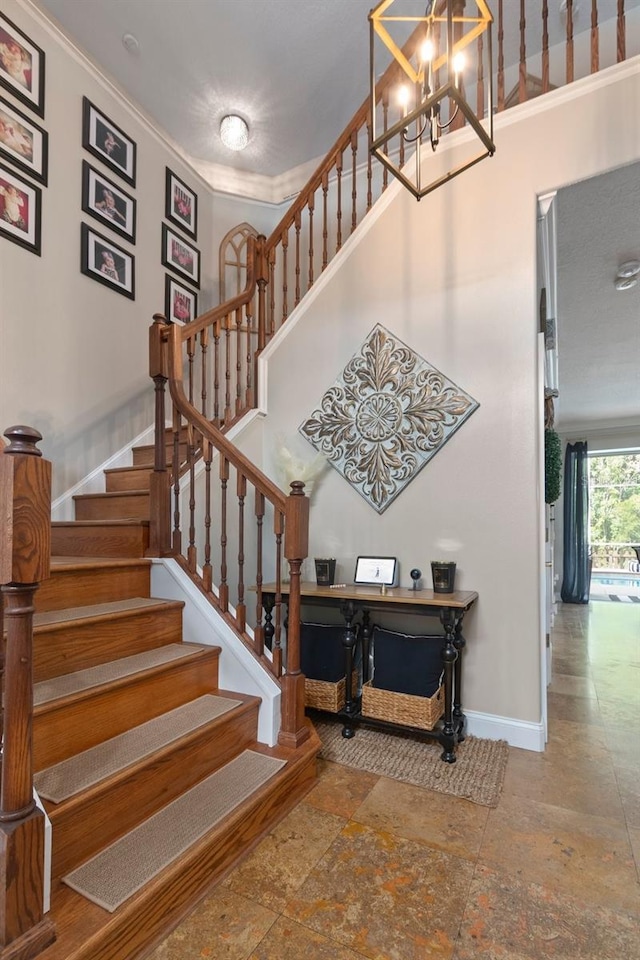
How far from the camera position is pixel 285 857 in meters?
1.60

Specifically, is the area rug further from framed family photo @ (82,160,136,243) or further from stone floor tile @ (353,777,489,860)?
framed family photo @ (82,160,136,243)

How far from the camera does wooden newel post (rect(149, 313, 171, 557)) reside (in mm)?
2479

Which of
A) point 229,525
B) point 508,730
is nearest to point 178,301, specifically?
point 229,525

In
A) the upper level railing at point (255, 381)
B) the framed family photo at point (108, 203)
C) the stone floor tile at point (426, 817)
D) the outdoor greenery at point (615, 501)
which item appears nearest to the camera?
the stone floor tile at point (426, 817)

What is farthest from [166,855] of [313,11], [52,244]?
[313,11]

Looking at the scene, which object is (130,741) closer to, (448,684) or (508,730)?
(448,684)

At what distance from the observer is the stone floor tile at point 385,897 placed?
1.30 meters

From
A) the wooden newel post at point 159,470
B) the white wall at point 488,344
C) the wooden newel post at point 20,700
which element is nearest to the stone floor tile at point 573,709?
the white wall at point 488,344

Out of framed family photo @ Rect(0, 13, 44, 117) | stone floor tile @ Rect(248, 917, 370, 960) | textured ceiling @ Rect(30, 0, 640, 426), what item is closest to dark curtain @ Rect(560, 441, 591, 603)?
textured ceiling @ Rect(30, 0, 640, 426)

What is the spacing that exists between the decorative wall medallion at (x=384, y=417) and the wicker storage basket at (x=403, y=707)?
102cm

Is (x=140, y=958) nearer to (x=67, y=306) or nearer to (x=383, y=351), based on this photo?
(x=383, y=351)

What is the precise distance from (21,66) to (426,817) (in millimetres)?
4434

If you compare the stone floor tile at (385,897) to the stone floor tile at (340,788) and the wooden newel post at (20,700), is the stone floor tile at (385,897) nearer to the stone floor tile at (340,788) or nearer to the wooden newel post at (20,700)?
the stone floor tile at (340,788)

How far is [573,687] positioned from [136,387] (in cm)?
383
